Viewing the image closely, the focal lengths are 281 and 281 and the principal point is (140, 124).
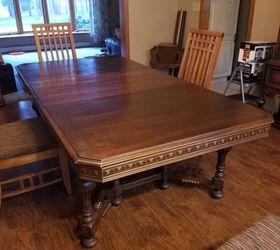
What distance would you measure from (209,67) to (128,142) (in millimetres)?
1151

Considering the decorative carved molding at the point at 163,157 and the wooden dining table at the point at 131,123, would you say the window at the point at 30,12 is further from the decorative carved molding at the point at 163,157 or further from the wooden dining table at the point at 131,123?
the decorative carved molding at the point at 163,157

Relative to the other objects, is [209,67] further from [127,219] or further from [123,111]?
[127,219]

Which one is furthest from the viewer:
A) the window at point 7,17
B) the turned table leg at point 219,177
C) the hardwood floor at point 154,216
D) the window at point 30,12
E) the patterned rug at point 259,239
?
the window at point 30,12

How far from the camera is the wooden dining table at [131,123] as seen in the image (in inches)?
43.1

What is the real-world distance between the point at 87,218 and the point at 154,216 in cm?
49

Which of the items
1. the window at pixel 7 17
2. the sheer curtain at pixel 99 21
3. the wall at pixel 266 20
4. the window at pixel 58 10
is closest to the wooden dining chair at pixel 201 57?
the wall at pixel 266 20

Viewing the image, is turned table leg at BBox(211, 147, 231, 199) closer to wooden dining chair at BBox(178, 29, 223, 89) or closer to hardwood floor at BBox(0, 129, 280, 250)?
hardwood floor at BBox(0, 129, 280, 250)

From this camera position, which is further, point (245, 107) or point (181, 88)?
point (181, 88)

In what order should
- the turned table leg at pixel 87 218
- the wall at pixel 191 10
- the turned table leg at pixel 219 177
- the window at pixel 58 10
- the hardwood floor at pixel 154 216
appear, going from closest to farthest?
the turned table leg at pixel 87 218 → the hardwood floor at pixel 154 216 → the turned table leg at pixel 219 177 → the wall at pixel 191 10 → the window at pixel 58 10

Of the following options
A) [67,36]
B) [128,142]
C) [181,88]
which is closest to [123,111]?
[128,142]

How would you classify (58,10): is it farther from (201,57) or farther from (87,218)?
(87,218)

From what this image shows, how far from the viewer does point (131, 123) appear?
131cm

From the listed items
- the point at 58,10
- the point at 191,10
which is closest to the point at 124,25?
the point at 191,10

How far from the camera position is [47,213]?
1.78m
